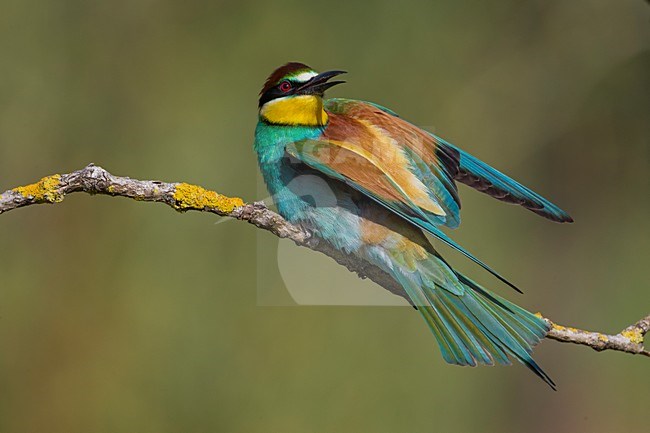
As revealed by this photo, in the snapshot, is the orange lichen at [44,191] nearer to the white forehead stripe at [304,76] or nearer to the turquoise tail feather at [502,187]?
the white forehead stripe at [304,76]

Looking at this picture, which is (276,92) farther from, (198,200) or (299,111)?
(198,200)

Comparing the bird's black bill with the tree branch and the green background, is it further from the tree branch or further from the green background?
the green background

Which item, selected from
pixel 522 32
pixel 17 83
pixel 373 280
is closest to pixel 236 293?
Result: pixel 17 83

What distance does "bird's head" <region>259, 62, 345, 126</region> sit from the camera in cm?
180

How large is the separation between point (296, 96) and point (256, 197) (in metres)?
0.75

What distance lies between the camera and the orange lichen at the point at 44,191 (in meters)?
1.39

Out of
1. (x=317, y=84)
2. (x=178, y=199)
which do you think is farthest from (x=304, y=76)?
(x=178, y=199)

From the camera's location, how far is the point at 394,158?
1735 mm

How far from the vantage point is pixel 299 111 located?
1.81 meters

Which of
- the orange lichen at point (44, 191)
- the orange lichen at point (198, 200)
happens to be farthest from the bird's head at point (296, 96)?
the orange lichen at point (44, 191)

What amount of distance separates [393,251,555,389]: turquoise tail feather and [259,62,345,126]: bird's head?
0.37 m

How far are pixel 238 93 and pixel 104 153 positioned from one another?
63 centimetres

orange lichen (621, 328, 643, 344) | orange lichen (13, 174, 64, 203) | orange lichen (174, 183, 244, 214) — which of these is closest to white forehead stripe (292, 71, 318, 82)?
orange lichen (174, 183, 244, 214)

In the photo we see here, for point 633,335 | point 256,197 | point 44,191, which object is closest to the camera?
point 44,191
